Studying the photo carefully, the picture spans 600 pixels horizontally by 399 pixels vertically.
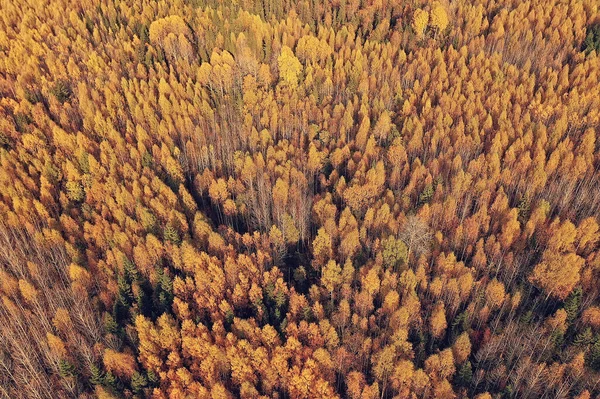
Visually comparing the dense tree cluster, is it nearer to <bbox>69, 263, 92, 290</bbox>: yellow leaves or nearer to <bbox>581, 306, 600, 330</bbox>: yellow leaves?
<bbox>69, 263, 92, 290</bbox>: yellow leaves

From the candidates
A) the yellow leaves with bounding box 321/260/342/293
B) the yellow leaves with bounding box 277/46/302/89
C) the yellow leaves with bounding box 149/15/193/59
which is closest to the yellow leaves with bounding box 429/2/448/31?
the yellow leaves with bounding box 277/46/302/89

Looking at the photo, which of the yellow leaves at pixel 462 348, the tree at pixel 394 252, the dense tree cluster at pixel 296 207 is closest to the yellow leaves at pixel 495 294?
the dense tree cluster at pixel 296 207

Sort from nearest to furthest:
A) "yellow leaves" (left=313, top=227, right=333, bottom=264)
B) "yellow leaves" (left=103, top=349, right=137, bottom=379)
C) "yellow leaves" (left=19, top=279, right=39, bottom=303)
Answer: "yellow leaves" (left=103, top=349, right=137, bottom=379), "yellow leaves" (left=19, top=279, right=39, bottom=303), "yellow leaves" (left=313, top=227, right=333, bottom=264)

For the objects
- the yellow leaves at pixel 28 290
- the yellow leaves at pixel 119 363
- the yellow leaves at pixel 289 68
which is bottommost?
the yellow leaves at pixel 119 363

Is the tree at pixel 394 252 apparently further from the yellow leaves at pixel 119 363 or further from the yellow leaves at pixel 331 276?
the yellow leaves at pixel 119 363

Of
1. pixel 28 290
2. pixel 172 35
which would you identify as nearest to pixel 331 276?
pixel 28 290
